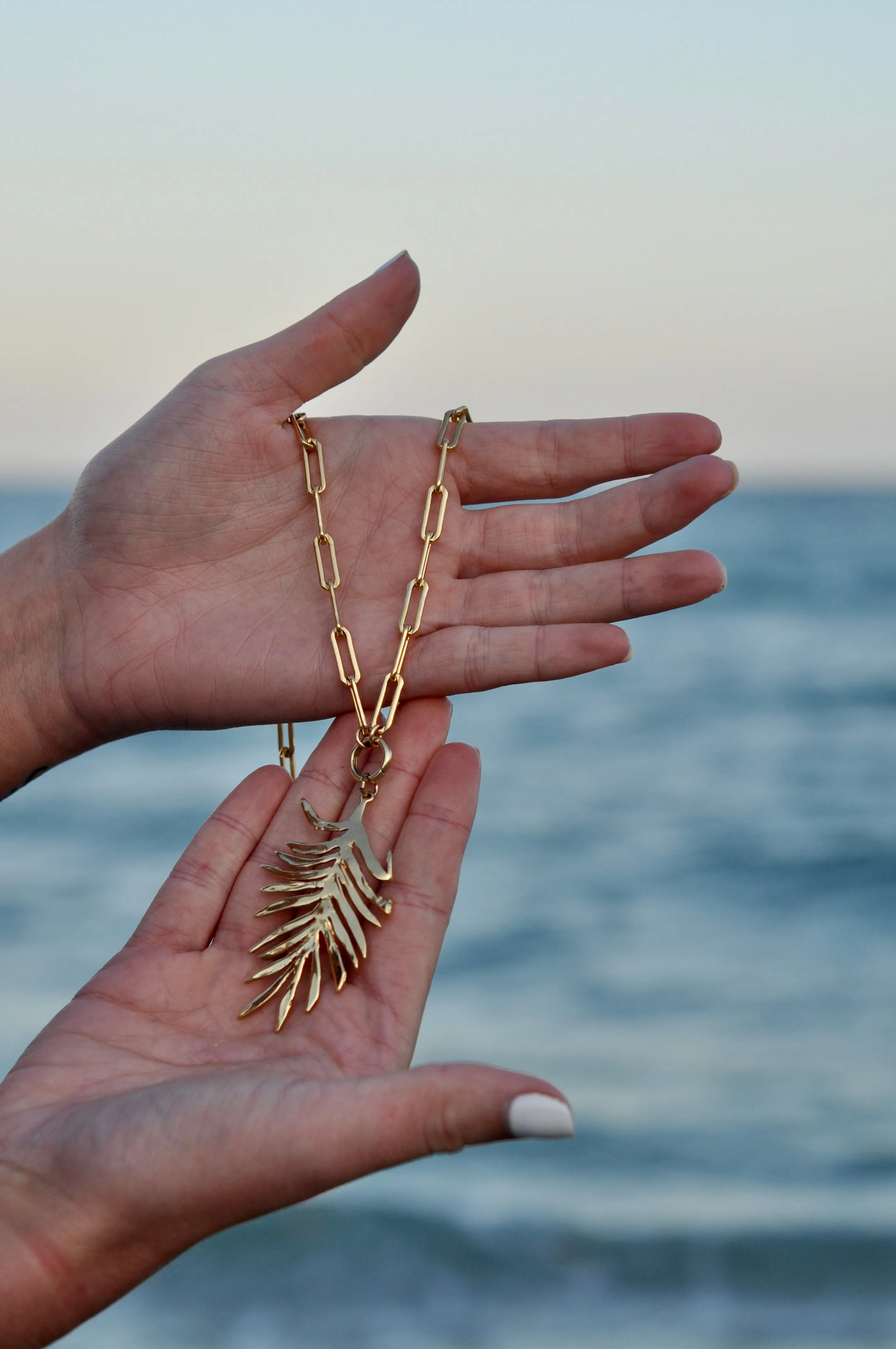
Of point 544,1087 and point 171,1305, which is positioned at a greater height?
point 544,1087

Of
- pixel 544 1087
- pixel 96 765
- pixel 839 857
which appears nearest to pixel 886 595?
pixel 839 857

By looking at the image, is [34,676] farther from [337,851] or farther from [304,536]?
[337,851]

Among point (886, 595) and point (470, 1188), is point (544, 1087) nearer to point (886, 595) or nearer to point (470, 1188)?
point (470, 1188)

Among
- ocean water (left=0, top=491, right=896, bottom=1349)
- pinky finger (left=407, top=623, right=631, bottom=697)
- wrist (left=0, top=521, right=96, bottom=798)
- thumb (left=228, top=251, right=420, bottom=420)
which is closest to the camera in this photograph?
pinky finger (left=407, top=623, right=631, bottom=697)

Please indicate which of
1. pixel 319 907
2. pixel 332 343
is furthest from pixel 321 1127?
pixel 332 343

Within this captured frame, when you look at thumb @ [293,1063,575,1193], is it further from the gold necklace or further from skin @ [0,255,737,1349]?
the gold necklace

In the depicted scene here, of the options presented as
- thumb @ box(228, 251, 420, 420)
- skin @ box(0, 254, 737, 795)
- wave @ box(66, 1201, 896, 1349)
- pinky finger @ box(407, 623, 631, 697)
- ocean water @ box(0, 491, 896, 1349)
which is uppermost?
thumb @ box(228, 251, 420, 420)

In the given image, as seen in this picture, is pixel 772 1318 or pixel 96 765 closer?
pixel 772 1318

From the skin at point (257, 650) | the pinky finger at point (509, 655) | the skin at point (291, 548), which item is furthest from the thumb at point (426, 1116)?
the skin at point (291, 548)

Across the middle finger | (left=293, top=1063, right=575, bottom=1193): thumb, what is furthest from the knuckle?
the middle finger
